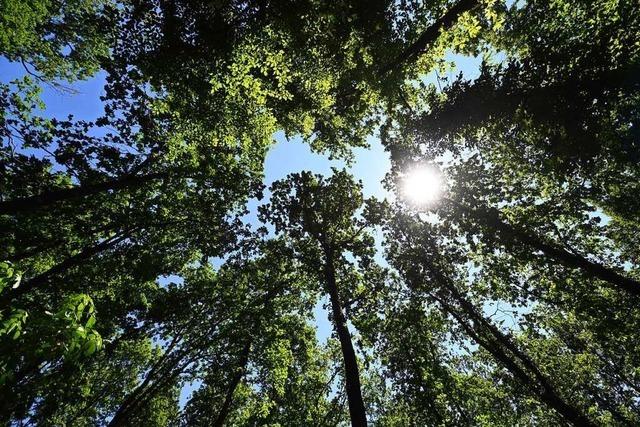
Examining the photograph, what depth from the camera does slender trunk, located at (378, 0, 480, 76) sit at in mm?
10977

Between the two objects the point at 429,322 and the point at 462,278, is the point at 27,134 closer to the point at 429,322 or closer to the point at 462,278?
the point at 429,322

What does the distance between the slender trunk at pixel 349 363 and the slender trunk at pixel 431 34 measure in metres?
8.96

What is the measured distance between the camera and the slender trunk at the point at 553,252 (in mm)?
12945

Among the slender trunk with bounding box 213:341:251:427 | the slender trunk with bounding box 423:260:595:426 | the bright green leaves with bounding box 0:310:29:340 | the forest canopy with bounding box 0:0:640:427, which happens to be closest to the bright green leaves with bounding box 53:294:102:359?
the bright green leaves with bounding box 0:310:29:340

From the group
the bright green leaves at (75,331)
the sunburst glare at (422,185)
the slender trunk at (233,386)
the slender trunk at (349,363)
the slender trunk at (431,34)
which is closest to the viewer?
the bright green leaves at (75,331)

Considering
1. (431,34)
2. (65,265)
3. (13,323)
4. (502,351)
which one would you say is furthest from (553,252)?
(65,265)

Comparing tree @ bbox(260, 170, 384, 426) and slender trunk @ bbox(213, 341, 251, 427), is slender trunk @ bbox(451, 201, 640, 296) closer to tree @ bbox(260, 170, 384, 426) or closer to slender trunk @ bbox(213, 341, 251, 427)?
tree @ bbox(260, 170, 384, 426)

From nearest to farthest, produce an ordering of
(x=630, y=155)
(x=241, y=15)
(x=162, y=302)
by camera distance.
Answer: (x=241, y=15), (x=630, y=155), (x=162, y=302)

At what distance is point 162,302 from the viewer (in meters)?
16.5

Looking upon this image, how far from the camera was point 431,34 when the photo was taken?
11336mm

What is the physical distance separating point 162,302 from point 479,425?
1738cm

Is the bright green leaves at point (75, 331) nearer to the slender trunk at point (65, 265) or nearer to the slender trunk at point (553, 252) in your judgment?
the slender trunk at point (65, 265)

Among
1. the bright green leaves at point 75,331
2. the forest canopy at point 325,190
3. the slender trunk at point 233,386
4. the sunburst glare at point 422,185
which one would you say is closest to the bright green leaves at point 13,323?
the bright green leaves at point 75,331

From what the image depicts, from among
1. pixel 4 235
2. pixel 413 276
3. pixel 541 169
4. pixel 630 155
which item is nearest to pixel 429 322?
pixel 413 276
